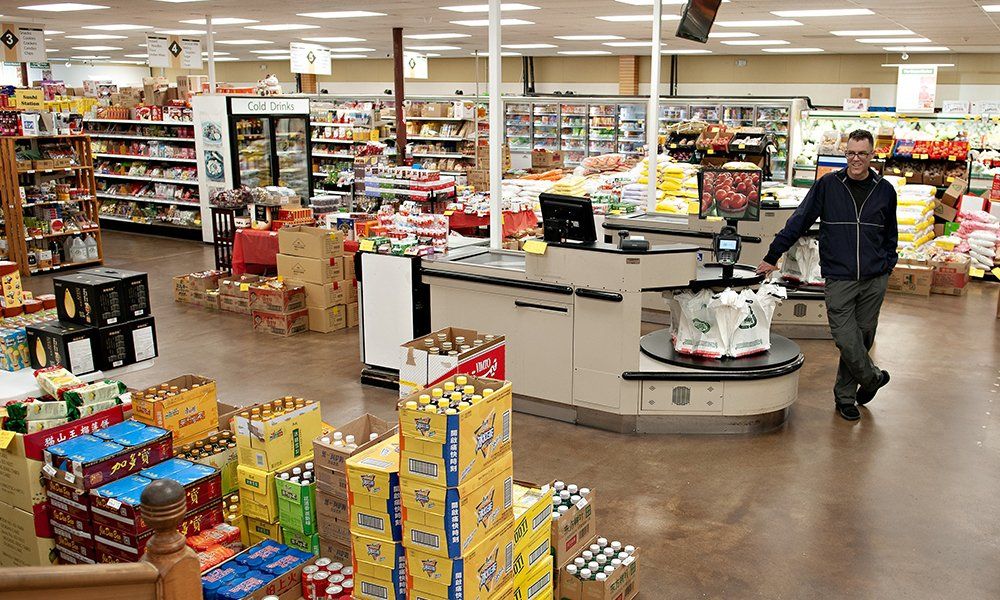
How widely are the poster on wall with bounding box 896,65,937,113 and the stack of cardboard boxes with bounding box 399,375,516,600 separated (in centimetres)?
1405

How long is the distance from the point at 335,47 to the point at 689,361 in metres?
15.6

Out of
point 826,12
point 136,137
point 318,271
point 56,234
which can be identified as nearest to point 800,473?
point 318,271

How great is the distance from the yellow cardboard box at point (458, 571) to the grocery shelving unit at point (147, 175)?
39.3 feet

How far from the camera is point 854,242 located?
18.6 feet

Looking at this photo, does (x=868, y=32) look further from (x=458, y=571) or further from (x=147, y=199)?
(x=458, y=571)

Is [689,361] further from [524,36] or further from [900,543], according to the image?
[524,36]

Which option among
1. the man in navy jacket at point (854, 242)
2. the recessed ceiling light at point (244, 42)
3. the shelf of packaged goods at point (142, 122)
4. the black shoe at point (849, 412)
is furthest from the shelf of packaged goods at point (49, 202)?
the black shoe at point (849, 412)

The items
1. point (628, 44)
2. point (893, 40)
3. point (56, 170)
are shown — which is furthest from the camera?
point (628, 44)

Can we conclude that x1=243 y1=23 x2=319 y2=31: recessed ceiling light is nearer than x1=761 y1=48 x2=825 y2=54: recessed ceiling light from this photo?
Yes

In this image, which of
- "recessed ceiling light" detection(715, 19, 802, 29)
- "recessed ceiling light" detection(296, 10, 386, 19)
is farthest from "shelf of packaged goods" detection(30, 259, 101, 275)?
"recessed ceiling light" detection(715, 19, 802, 29)

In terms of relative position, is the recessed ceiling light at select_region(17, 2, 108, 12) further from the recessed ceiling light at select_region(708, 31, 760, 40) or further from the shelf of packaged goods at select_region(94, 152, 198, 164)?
the recessed ceiling light at select_region(708, 31, 760, 40)

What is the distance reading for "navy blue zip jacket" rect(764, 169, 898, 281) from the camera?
5.65m

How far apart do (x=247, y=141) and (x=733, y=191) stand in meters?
8.07

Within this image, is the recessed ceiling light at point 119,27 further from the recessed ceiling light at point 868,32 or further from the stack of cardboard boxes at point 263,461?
the stack of cardboard boxes at point 263,461
